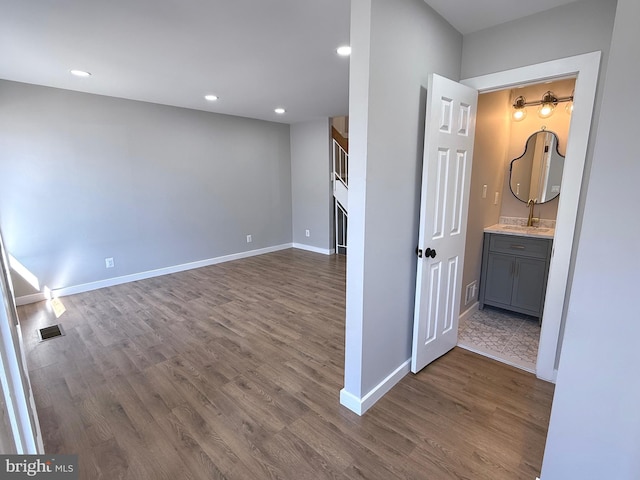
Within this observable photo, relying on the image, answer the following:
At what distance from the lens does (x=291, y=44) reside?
231 cm

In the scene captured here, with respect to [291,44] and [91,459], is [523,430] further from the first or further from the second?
[291,44]

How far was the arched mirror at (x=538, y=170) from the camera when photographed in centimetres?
307

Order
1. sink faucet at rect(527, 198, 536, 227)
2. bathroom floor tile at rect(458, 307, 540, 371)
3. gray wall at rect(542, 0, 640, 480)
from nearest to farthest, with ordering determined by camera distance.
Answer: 1. gray wall at rect(542, 0, 640, 480)
2. bathroom floor tile at rect(458, 307, 540, 371)
3. sink faucet at rect(527, 198, 536, 227)

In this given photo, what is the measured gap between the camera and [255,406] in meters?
1.91

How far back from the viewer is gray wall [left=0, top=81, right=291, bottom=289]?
3332mm

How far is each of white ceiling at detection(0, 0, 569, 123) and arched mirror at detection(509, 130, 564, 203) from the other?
1.59m

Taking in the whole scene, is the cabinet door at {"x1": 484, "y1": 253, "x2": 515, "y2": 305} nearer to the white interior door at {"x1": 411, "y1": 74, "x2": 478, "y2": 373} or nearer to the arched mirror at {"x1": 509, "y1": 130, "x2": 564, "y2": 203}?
the arched mirror at {"x1": 509, "y1": 130, "x2": 564, "y2": 203}

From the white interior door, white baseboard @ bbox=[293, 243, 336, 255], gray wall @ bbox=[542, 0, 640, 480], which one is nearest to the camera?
gray wall @ bbox=[542, 0, 640, 480]

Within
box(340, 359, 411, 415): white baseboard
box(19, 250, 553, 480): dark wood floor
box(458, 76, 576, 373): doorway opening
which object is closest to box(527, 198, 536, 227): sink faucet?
box(458, 76, 576, 373): doorway opening

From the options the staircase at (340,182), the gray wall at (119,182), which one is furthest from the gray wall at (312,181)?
the gray wall at (119,182)

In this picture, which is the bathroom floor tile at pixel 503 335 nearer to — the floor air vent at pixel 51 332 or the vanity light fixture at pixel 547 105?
the vanity light fixture at pixel 547 105

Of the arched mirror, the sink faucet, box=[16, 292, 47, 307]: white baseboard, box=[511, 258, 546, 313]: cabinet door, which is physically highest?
the arched mirror

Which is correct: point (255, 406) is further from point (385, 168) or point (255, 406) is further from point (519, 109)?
point (519, 109)

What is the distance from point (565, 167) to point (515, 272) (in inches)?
55.1
